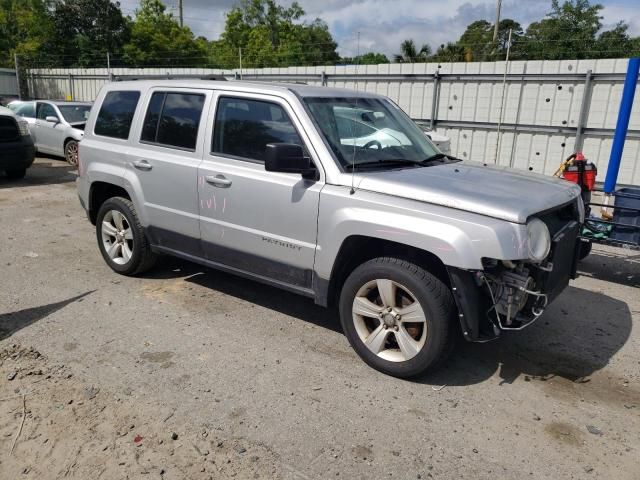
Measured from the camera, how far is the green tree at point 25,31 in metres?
36.1

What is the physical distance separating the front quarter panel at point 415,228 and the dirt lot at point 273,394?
93cm

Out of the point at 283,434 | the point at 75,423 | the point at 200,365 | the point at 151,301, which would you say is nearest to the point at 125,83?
the point at 151,301

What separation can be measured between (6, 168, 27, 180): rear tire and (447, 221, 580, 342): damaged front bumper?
10760mm

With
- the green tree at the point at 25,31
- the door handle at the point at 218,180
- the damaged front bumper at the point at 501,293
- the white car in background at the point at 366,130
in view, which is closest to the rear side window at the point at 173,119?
the door handle at the point at 218,180

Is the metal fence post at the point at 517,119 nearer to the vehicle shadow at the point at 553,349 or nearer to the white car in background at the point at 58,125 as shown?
the vehicle shadow at the point at 553,349

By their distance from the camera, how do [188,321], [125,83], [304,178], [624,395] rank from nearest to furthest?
1. [624,395]
2. [304,178]
3. [188,321]
4. [125,83]

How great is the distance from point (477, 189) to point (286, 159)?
4.34 ft

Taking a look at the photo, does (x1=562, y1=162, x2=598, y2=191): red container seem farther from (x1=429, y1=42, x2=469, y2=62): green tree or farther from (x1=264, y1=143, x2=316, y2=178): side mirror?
(x1=429, y1=42, x2=469, y2=62): green tree

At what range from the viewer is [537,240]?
337 centimetres

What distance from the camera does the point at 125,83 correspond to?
548 cm

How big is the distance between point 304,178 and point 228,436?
1857mm

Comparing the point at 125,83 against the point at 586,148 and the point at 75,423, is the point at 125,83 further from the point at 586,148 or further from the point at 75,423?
the point at 586,148

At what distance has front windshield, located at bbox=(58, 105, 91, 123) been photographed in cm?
1327

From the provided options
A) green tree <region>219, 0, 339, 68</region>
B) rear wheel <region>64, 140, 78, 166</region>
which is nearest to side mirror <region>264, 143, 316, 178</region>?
rear wheel <region>64, 140, 78, 166</region>
